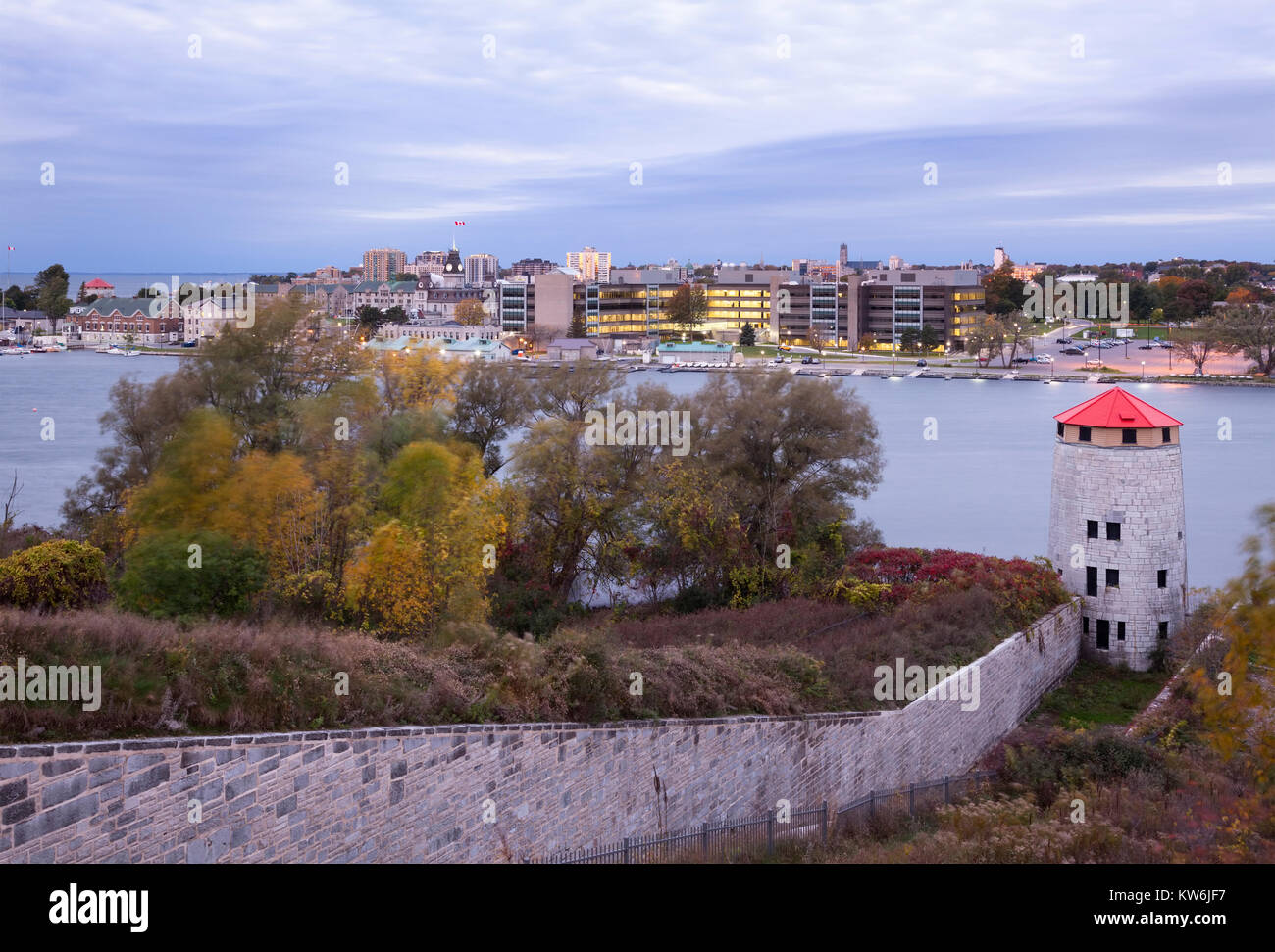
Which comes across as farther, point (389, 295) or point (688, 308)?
point (389, 295)

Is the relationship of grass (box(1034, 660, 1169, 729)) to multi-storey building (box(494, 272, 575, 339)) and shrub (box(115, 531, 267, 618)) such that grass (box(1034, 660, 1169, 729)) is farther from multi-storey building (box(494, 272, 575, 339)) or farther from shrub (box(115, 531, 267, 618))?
multi-storey building (box(494, 272, 575, 339))

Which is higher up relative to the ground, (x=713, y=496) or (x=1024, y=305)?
(x=1024, y=305)

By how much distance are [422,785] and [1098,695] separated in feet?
43.3

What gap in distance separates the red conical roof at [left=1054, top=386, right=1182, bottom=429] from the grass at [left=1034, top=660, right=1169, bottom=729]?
4.01 m

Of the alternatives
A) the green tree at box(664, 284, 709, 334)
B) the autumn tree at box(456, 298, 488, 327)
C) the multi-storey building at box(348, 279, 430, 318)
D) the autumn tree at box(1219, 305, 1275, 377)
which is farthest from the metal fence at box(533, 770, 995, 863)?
the multi-storey building at box(348, 279, 430, 318)

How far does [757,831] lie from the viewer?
9.65m

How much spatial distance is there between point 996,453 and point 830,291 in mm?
53626

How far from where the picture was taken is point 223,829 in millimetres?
6707

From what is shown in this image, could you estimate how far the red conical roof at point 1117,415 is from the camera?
18.8 meters

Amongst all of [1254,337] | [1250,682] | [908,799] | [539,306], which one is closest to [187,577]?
[908,799]

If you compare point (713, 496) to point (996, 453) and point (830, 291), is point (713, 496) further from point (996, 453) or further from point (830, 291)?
point (830, 291)

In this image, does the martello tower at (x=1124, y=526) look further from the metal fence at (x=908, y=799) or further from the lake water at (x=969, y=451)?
→ the metal fence at (x=908, y=799)

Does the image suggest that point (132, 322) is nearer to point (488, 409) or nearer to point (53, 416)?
point (53, 416)
